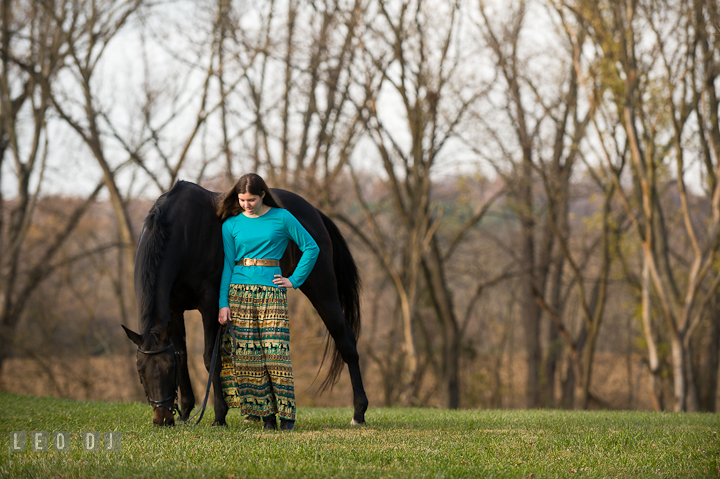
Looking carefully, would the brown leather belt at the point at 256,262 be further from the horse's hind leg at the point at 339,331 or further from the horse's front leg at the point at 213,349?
the horse's hind leg at the point at 339,331

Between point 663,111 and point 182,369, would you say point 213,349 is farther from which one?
point 663,111

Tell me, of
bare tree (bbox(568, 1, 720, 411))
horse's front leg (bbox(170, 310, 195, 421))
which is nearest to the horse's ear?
horse's front leg (bbox(170, 310, 195, 421))

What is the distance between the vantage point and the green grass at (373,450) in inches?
135

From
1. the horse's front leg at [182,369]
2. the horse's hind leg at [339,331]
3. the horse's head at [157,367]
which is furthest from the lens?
the horse's hind leg at [339,331]

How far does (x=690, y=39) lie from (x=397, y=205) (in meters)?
6.82

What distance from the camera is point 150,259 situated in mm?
4777

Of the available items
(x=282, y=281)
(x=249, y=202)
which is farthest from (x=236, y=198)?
Answer: (x=282, y=281)

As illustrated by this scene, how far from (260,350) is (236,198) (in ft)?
3.98

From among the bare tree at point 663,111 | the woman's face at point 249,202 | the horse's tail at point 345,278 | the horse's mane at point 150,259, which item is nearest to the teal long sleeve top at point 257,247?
the woman's face at point 249,202

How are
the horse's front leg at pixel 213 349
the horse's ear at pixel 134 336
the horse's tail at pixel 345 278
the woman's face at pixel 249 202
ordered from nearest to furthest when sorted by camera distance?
the horse's ear at pixel 134 336, the woman's face at pixel 249 202, the horse's front leg at pixel 213 349, the horse's tail at pixel 345 278

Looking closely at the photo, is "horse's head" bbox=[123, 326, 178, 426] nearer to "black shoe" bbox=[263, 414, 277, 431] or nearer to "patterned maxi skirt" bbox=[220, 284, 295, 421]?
"patterned maxi skirt" bbox=[220, 284, 295, 421]

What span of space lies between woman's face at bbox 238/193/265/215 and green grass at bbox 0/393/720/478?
64.0 inches

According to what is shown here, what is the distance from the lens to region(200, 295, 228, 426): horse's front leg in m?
5.04

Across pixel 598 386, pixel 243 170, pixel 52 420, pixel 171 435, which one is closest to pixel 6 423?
pixel 52 420
